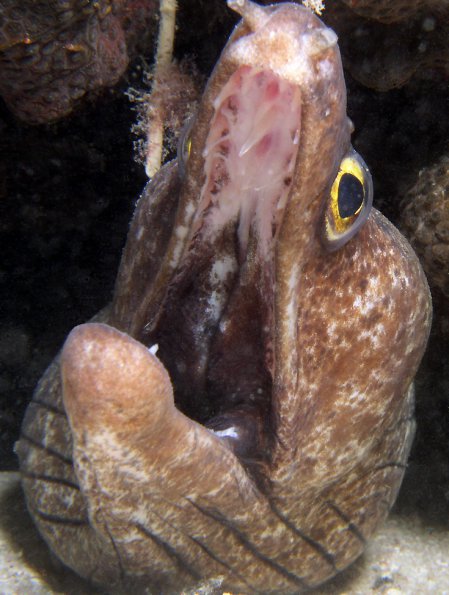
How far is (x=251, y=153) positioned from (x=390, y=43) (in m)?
1.84

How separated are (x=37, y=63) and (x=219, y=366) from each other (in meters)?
1.89

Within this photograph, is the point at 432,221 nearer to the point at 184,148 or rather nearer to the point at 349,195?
the point at 349,195

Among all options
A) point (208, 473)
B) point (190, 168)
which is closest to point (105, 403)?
point (208, 473)

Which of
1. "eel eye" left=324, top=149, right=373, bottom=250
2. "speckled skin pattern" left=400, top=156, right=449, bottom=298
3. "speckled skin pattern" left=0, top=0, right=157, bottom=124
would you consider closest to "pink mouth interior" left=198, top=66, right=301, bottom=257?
"eel eye" left=324, top=149, right=373, bottom=250

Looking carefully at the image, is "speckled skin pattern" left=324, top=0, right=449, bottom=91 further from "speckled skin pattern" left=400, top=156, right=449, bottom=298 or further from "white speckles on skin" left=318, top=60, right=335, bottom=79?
"white speckles on skin" left=318, top=60, right=335, bottom=79

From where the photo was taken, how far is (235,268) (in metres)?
2.78

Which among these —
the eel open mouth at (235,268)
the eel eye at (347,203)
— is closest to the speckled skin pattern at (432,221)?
the eel eye at (347,203)

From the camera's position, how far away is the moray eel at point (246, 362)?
6.54ft

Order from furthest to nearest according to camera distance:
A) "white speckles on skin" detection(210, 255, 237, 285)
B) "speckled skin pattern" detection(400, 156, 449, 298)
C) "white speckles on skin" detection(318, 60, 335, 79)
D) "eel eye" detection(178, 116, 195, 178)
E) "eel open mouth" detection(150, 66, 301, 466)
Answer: "speckled skin pattern" detection(400, 156, 449, 298) → "white speckles on skin" detection(210, 255, 237, 285) → "eel eye" detection(178, 116, 195, 178) → "eel open mouth" detection(150, 66, 301, 466) → "white speckles on skin" detection(318, 60, 335, 79)

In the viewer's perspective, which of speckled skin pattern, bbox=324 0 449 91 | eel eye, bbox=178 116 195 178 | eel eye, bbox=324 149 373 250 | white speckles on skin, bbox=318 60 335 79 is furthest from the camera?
speckled skin pattern, bbox=324 0 449 91

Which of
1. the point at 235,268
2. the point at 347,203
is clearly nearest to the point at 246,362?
the point at 235,268

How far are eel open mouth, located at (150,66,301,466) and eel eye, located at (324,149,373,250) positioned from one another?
215 millimetres

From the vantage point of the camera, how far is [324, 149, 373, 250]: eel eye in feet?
7.55

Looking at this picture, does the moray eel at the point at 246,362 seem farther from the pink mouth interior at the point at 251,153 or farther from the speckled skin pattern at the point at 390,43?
the speckled skin pattern at the point at 390,43
